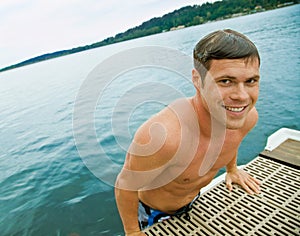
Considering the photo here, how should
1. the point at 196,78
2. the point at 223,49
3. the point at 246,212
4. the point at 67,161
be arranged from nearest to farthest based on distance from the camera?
the point at 223,49 < the point at 196,78 < the point at 246,212 < the point at 67,161

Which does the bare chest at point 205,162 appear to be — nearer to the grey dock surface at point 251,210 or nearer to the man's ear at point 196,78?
the grey dock surface at point 251,210

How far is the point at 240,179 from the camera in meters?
2.77

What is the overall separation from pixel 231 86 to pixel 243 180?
1.56 meters

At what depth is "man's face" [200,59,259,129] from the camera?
1598 millimetres

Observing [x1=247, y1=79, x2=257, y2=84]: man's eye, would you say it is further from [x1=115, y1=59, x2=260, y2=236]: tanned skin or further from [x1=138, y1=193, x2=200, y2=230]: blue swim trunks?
[x1=138, y1=193, x2=200, y2=230]: blue swim trunks

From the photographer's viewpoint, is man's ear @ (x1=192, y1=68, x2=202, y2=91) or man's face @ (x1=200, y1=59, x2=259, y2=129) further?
man's ear @ (x1=192, y1=68, x2=202, y2=91)

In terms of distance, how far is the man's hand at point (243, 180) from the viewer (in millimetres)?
2649

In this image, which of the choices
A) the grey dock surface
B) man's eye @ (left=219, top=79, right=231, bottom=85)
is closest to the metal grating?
the grey dock surface

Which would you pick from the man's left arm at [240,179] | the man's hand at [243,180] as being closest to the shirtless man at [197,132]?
the man's left arm at [240,179]

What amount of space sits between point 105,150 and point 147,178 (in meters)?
5.77

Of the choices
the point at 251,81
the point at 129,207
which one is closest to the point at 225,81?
the point at 251,81

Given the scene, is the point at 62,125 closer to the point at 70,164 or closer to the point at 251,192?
the point at 70,164

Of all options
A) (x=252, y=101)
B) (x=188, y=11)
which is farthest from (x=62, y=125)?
(x=188, y=11)

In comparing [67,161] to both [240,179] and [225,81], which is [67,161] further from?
[225,81]
